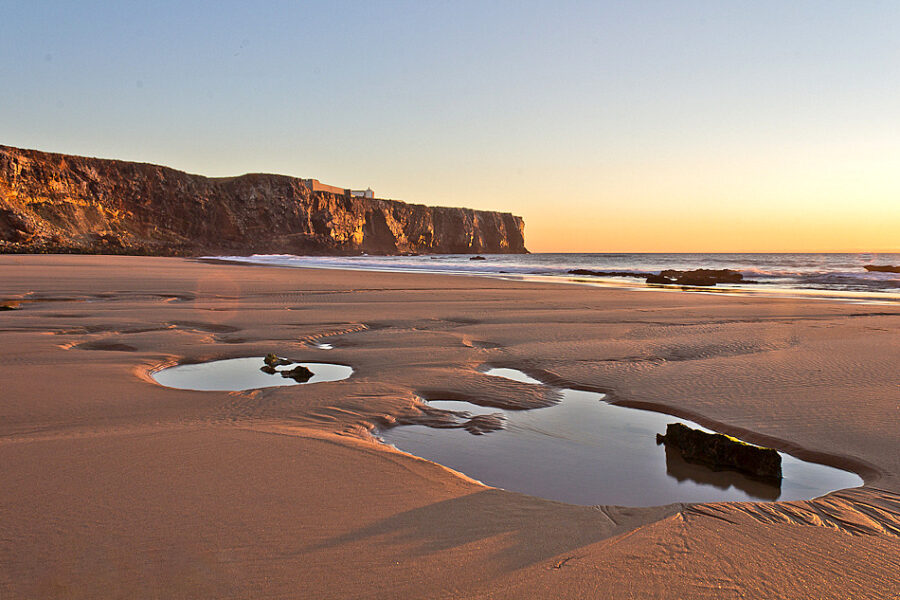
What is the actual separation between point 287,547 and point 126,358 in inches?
170

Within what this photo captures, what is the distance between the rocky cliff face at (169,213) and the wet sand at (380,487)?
4655 centimetres

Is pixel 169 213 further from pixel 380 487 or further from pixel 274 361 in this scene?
pixel 380 487

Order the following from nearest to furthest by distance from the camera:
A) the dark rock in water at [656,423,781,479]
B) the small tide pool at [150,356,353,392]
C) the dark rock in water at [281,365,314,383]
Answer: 1. the dark rock in water at [656,423,781,479]
2. the small tide pool at [150,356,353,392]
3. the dark rock in water at [281,365,314,383]

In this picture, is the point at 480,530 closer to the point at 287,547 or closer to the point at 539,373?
the point at 287,547

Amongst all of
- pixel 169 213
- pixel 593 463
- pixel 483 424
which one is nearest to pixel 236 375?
pixel 483 424

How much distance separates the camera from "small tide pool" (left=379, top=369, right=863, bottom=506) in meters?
2.62

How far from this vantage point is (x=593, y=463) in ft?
9.88

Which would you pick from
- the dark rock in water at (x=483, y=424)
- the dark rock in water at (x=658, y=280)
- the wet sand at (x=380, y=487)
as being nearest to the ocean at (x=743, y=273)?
the dark rock in water at (x=658, y=280)

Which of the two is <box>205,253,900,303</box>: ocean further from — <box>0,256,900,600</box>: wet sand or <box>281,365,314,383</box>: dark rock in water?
<box>281,365,314,383</box>: dark rock in water

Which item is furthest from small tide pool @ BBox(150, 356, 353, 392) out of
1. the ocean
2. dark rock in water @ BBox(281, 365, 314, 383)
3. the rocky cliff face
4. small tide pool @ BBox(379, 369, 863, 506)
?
the rocky cliff face

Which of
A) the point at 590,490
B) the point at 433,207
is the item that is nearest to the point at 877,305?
A: the point at 590,490

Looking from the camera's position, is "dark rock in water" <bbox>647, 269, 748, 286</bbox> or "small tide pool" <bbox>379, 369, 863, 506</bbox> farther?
"dark rock in water" <bbox>647, 269, 748, 286</bbox>

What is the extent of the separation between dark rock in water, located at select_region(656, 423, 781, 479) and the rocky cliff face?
49578mm

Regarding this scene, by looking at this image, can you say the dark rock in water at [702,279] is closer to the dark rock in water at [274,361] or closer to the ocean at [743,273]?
the ocean at [743,273]
